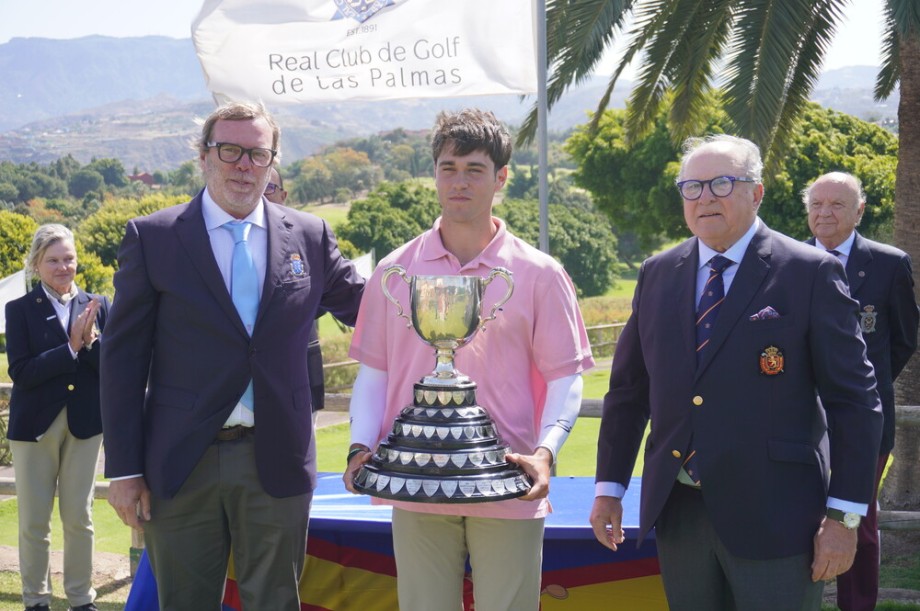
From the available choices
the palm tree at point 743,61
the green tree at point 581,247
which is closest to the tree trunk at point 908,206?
the palm tree at point 743,61

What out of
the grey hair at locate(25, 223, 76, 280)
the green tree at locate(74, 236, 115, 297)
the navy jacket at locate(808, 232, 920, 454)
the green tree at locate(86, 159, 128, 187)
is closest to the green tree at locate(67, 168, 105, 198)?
the green tree at locate(86, 159, 128, 187)

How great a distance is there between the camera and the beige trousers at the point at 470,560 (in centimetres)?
303

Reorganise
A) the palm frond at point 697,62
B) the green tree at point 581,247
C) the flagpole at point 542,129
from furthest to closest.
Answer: the green tree at point 581,247
the palm frond at point 697,62
the flagpole at point 542,129

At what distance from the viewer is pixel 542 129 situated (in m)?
5.43

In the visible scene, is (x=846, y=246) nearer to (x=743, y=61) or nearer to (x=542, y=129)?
(x=542, y=129)

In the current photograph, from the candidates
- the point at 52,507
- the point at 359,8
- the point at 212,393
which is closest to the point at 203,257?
the point at 212,393

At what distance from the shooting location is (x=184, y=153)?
188000 millimetres

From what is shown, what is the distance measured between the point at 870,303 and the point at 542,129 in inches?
70.2

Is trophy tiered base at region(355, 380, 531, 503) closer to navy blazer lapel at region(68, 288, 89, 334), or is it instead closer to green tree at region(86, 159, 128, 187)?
navy blazer lapel at region(68, 288, 89, 334)

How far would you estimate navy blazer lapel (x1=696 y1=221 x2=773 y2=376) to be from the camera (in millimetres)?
2920

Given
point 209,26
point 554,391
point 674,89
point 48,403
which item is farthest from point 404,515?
point 674,89

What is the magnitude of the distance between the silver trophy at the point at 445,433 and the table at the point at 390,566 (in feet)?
A: 4.19

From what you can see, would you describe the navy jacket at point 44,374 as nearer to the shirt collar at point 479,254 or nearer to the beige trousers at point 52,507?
the beige trousers at point 52,507

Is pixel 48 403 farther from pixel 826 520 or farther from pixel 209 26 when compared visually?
pixel 826 520
